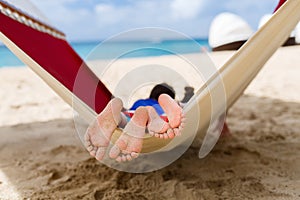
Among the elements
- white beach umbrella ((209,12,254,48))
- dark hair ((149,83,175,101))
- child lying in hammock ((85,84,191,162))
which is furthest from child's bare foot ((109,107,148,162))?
white beach umbrella ((209,12,254,48))

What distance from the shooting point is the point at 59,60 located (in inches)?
61.7

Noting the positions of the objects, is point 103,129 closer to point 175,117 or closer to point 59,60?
point 175,117

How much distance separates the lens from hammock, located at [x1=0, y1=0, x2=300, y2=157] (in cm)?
107

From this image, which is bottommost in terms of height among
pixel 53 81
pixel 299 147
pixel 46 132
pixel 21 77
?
pixel 21 77

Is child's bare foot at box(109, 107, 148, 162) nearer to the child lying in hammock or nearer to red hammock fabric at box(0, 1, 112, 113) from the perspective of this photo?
the child lying in hammock

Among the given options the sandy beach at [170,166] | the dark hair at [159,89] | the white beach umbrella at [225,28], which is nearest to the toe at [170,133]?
the sandy beach at [170,166]

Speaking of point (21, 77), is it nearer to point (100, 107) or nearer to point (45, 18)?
point (45, 18)

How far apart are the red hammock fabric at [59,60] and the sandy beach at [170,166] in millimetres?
308

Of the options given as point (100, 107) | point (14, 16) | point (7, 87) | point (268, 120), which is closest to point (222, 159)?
point (100, 107)

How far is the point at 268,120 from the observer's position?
2145 mm

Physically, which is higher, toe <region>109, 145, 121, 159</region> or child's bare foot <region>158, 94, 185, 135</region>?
child's bare foot <region>158, 94, 185, 135</region>

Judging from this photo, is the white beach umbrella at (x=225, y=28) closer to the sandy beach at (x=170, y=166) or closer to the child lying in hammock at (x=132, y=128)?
the sandy beach at (x=170, y=166)

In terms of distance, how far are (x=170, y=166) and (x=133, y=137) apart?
49 cm

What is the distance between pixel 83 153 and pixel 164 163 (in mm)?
447
